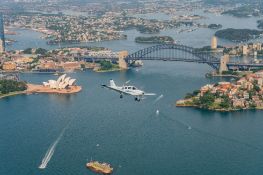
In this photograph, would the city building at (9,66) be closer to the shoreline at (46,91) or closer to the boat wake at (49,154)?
the shoreline at (46,91)

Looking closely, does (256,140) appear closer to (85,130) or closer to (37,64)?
(85,130)

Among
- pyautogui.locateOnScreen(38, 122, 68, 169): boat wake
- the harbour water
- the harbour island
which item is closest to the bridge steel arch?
the harbour water

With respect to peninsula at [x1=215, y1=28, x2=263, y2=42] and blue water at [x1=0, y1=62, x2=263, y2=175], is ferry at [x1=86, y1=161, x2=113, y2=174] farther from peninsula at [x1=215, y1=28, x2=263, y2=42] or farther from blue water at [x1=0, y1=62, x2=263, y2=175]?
peninsula at [x1=215, y1=28, x2=263, y2=42]

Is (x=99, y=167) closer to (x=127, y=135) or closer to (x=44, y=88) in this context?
(x=127, y=135)

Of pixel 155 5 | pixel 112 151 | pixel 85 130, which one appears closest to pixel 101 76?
pixel 85 130

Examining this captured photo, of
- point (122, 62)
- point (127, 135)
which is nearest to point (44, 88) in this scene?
point (122, 62)

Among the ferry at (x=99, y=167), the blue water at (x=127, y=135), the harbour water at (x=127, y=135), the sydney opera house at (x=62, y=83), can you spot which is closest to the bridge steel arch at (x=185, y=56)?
the harbour water at (x=127, y=135)
